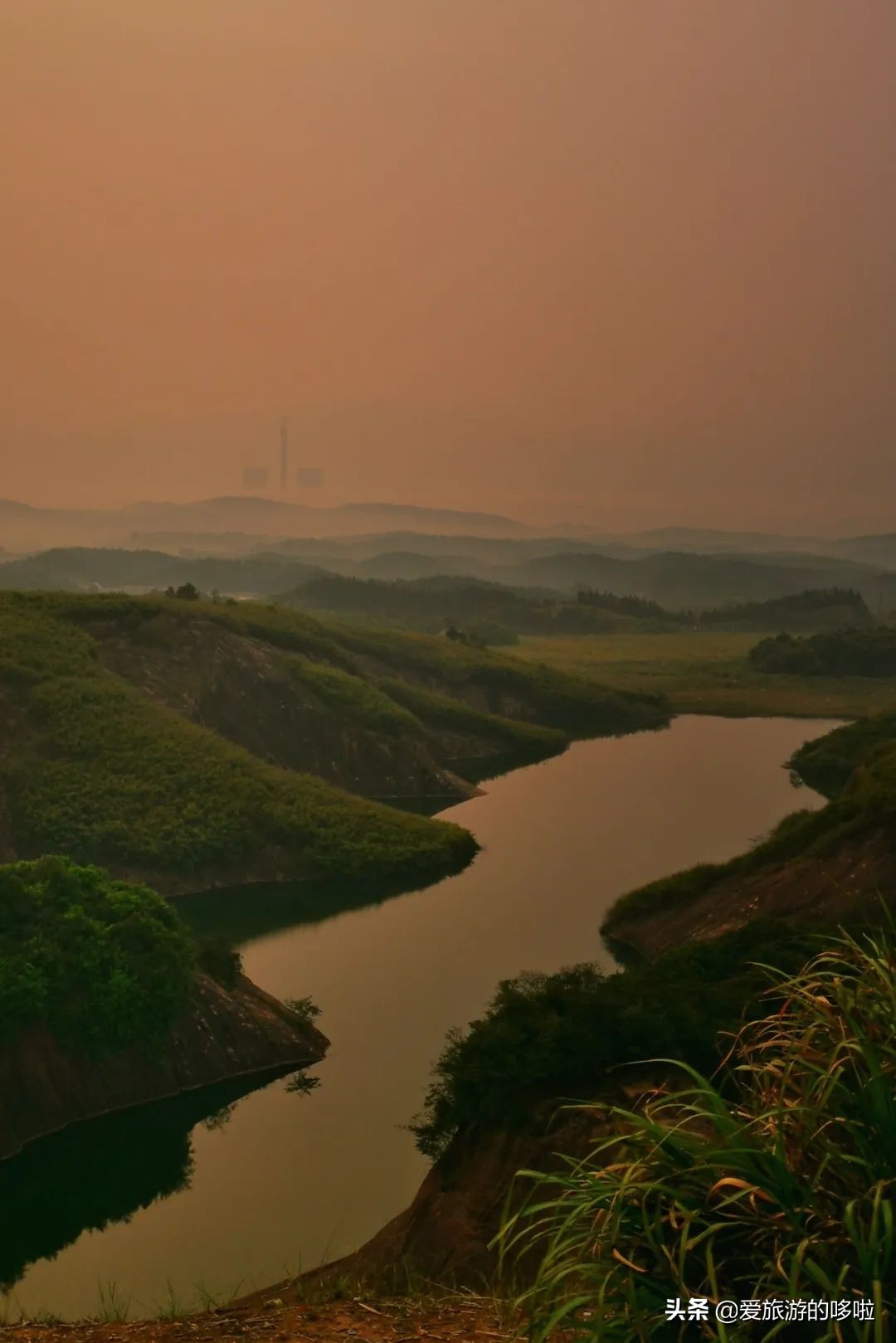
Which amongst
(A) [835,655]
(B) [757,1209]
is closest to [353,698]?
(A) [835,655]

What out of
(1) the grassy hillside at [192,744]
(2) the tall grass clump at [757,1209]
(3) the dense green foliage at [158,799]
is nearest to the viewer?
(2) the tall grass clump at [757,1209]

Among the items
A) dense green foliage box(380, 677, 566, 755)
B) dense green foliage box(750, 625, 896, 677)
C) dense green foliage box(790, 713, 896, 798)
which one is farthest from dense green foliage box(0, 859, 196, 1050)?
dense green foliage box(750, 625, 896, 677)

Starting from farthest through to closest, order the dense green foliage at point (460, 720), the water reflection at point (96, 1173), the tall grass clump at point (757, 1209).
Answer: the dense green foliage at point (460, 720)
the water reflection at point (96, 1173)
the tall grass clump at point (757, 1209)

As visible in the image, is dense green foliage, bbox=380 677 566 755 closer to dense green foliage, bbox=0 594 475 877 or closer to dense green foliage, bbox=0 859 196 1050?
dense green foliage, bbox=0 594 475 877

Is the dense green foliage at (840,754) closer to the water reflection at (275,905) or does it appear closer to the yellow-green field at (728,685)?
the yellow-green field at (728,685)

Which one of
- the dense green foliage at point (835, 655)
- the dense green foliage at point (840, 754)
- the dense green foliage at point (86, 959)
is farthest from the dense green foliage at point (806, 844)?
the dense green foliage at point (835, 655)

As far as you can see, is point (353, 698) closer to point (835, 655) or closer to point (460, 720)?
point (460, 720)

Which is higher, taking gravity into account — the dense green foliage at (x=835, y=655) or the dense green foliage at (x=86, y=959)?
the dense green foliage at (x=835, y=655)
